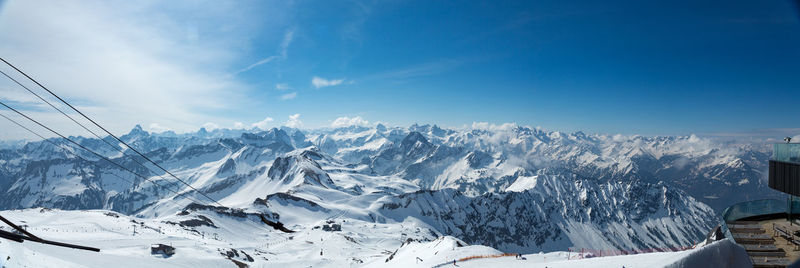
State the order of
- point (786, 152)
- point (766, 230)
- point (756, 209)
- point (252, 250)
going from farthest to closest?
point (252, 250) < point (756, 209) < point (766, 230) < point (786, 152)

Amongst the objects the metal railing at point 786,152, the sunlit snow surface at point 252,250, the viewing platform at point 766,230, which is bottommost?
the sunlit snow surface at point 252,250

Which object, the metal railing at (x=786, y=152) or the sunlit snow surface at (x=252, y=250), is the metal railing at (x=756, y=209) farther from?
the sunlit snow surface at (x=252, y=250)

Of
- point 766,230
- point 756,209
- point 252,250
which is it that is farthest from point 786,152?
point 252,250

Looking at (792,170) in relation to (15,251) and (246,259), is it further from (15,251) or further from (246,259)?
(246,259)

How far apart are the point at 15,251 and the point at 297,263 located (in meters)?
78.6

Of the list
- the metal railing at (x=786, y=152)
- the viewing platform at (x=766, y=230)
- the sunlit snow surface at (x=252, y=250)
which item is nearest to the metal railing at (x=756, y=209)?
the viewing platform at (x=766, y=230)

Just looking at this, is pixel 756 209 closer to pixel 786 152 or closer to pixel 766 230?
pixel 766 230


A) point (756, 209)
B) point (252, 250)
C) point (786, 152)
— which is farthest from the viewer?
point (252, 250)

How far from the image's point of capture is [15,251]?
9969 mm

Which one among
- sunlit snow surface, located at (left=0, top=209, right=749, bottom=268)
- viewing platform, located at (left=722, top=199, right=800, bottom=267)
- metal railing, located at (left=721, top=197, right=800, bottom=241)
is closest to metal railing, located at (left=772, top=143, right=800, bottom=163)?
metal railing, located at (left=721, top=197, right=800, bottom=241)

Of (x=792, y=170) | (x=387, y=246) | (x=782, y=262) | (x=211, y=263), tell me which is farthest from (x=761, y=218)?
(x=387, y=246)

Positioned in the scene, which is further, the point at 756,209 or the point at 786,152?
the point at 756,209

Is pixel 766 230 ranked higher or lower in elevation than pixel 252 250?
higher

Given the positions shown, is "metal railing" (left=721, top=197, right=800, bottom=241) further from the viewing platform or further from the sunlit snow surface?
the sunlit snow surface
